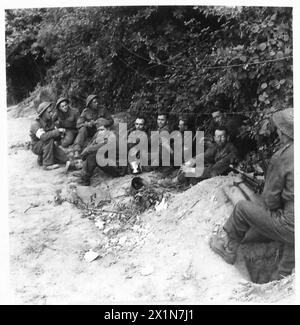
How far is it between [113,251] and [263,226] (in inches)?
62.5

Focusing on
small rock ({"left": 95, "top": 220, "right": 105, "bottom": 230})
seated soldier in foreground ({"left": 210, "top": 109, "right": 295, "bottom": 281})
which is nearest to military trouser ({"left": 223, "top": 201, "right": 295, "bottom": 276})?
seated soldier in foreground ({"left": 210, "top": 109, "right": 295, "bottom": 281})

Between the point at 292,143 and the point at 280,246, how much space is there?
1.06 metres

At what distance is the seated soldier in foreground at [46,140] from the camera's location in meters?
6.87

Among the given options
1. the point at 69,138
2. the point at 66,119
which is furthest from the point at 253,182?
the point at 66,119

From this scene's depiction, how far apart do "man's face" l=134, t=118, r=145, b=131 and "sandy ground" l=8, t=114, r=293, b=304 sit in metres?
0.60

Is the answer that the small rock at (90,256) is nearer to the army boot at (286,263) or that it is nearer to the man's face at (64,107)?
the man's face at (64,107)

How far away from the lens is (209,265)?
618 centimetres

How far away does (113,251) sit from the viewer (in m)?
6.41

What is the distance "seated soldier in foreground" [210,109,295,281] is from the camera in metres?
6.00

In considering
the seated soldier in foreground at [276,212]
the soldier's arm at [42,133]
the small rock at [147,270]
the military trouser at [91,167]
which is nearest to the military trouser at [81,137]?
the military trouser at [91,167]

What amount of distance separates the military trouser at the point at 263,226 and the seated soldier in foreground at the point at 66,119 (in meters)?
2.02

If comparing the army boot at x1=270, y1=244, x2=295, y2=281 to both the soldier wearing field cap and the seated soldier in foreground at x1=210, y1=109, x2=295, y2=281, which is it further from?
the soldier wearing field cap

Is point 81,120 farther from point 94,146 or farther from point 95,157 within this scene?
point 95,157
